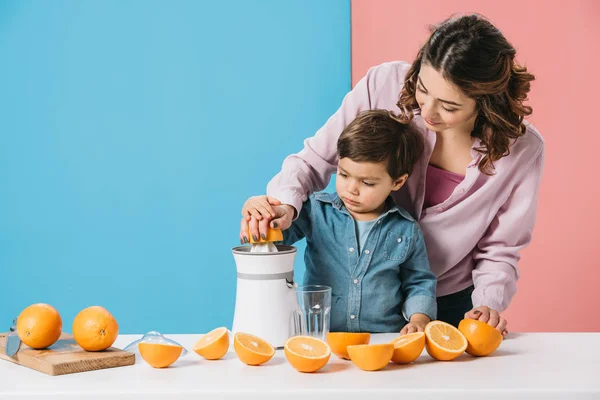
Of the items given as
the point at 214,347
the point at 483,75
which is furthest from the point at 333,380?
the point at 483,75

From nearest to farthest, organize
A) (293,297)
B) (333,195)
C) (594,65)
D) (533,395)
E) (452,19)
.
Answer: (533,395) < (293,297) < (452,19) < (333,195) < (594,65)

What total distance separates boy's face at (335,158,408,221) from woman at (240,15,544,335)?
111 mm

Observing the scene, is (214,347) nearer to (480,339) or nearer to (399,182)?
(480,339)

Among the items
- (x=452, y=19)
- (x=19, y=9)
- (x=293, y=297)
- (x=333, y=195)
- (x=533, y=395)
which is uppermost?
(x=19, y=9)

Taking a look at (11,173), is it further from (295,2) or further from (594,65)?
(594,65)

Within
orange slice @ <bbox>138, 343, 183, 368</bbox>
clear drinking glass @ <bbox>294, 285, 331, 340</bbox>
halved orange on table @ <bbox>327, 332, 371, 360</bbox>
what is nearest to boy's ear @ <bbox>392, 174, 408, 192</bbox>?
clear drinking glass @ <bbox>294, 285, 331, 340</bbox>

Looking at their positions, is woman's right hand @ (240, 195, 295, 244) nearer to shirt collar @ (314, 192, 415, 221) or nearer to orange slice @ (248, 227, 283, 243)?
orange slice @ (248, 227, 283, 243)

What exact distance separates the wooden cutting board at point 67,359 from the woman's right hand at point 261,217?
338 mm

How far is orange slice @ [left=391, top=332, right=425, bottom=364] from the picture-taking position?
1309mm

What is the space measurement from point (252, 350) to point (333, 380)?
154mm

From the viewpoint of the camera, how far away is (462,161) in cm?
184

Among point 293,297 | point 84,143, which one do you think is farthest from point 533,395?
point 84,143

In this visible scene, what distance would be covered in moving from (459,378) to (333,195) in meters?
0.68

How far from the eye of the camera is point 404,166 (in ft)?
5.81
